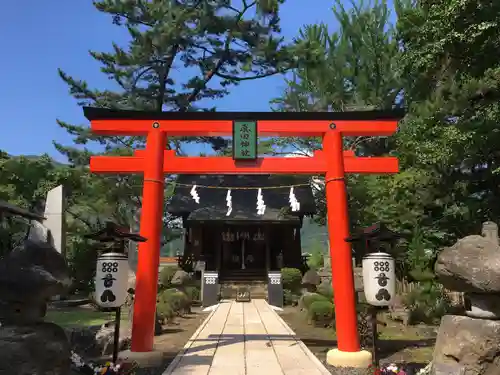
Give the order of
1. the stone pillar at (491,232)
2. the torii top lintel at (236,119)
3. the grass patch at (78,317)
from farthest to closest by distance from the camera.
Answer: the grass patch at (78,317), the torii top lintel at (236,119), the stone pillar at (491,232)

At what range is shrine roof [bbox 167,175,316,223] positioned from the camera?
66.7 ft

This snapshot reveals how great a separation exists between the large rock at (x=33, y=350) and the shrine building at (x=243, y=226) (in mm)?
15425

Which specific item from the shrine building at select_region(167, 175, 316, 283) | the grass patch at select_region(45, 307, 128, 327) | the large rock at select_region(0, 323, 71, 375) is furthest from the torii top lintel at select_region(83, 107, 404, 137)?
the shrine building at select_region(167, 175, 316, 283)

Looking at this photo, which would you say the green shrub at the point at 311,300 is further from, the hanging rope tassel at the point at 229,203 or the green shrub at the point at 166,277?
the hanging rope tassel at the point at 229,203

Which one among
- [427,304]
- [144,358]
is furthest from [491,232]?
[427,304]

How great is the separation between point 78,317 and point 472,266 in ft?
42.3

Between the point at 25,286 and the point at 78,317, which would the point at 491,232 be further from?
the point at 78,317

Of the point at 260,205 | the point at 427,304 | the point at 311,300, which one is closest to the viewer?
the point at 427,304

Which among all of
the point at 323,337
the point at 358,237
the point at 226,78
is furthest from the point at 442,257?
the point at 226,78

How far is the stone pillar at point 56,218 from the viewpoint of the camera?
36.4ft

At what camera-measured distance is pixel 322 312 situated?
11422mm

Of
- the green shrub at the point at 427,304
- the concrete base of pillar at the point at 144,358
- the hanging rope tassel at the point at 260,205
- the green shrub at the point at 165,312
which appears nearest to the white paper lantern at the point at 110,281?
the concrete base of pillar at the point at 144,358

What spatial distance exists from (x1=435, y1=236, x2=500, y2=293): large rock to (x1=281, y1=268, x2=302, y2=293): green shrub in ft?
45.7

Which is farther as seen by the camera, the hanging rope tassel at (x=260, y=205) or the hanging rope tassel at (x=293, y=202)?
the hanging rope tassel at (x=260, y=205)
